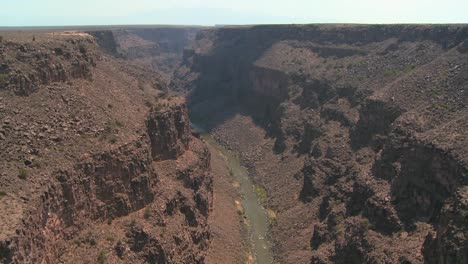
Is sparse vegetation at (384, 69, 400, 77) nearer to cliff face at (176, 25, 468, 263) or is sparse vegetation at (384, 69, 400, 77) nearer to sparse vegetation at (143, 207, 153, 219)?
cliff face at (176, 25, 468, 263)

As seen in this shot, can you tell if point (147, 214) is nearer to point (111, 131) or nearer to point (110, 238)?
point (110, 238)

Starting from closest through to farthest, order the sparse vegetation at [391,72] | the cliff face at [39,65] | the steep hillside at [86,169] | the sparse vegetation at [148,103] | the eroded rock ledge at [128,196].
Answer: the eroded rock ledge at [128,196] < the steep hillside at [86,169] < the cliff face at [39,65] < the sparse vegetation at [148,103] < the sparse vegetation at [391,72]

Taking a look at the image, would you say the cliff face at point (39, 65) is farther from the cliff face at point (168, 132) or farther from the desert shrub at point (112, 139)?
the cliff face at point (168, 132)

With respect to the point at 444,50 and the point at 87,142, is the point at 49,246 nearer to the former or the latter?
the point at 87,142

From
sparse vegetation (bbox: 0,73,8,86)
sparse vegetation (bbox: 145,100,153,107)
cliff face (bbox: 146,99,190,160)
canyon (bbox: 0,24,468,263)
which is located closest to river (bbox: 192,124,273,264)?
canyon (bbox: 0,24,468,263)

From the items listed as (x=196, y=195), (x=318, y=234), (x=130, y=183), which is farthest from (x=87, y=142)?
(x=318, y=234)

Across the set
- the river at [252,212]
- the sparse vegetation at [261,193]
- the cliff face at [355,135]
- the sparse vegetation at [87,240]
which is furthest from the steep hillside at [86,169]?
the cliff face at [355,135]
